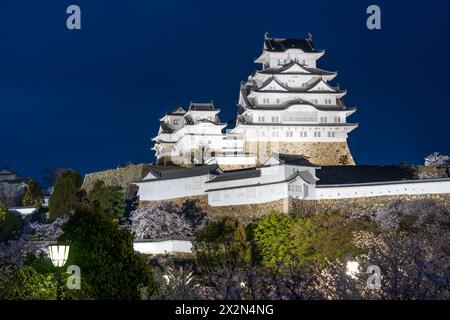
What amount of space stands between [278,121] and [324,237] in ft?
63.0

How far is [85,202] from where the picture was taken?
5559 centimetres

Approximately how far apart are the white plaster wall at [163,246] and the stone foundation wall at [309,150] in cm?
1328

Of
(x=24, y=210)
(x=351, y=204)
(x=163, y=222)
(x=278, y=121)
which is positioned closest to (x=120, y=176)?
(x=24, y=210)

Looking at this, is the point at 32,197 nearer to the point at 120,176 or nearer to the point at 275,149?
the point at 120,176

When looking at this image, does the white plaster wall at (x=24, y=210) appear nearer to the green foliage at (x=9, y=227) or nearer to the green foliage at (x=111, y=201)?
the green foliage at (x=9, y=227)

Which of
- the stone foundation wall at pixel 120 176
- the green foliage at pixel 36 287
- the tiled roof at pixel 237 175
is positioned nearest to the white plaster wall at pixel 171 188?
the tiled roof at pixel 237 175

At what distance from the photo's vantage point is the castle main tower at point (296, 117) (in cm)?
5694

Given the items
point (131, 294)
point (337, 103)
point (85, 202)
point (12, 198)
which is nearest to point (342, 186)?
point (337, 103)

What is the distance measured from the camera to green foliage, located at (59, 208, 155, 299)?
79.3 ft

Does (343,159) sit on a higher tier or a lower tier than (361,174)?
higher

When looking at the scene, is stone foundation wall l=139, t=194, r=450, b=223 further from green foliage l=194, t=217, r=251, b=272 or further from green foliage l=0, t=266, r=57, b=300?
green foliage l=0, t=266, r=57, b=300

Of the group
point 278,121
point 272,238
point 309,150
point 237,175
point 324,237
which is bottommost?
point 324,237

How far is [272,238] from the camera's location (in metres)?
41.1
